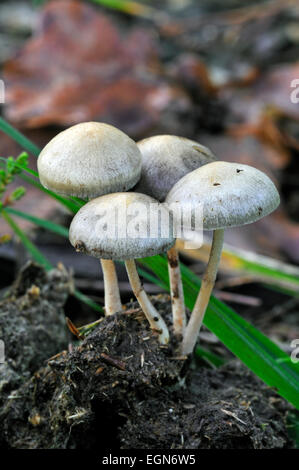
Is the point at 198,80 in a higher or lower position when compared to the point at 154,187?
higher

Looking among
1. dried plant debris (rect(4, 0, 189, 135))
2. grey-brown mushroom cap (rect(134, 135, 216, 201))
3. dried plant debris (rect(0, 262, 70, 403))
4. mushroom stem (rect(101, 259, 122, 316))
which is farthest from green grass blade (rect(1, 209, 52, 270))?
dried plant debris (rect(4, 0, 189, 135))

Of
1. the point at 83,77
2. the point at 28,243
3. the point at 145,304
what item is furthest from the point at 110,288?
the point at 83,77

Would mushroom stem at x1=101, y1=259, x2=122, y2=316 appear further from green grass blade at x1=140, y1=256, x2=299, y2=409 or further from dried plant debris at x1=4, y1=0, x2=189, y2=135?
dried plant debris at x1=4, y1=0, x2=189, y2=135

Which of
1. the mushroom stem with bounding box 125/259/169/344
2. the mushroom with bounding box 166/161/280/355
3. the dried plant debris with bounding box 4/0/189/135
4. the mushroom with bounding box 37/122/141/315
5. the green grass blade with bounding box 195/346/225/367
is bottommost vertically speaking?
the green grass blade with bounding box 195/346/225/367

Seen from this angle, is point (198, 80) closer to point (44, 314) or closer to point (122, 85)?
point (122, 85)

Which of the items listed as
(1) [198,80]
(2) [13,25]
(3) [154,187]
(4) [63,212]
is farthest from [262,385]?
(2) [13,25]

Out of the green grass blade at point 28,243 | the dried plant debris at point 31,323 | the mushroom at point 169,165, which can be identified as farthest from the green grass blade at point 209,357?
the green grass blade at point 28,243

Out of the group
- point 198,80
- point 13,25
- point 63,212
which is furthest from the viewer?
point 13,25
